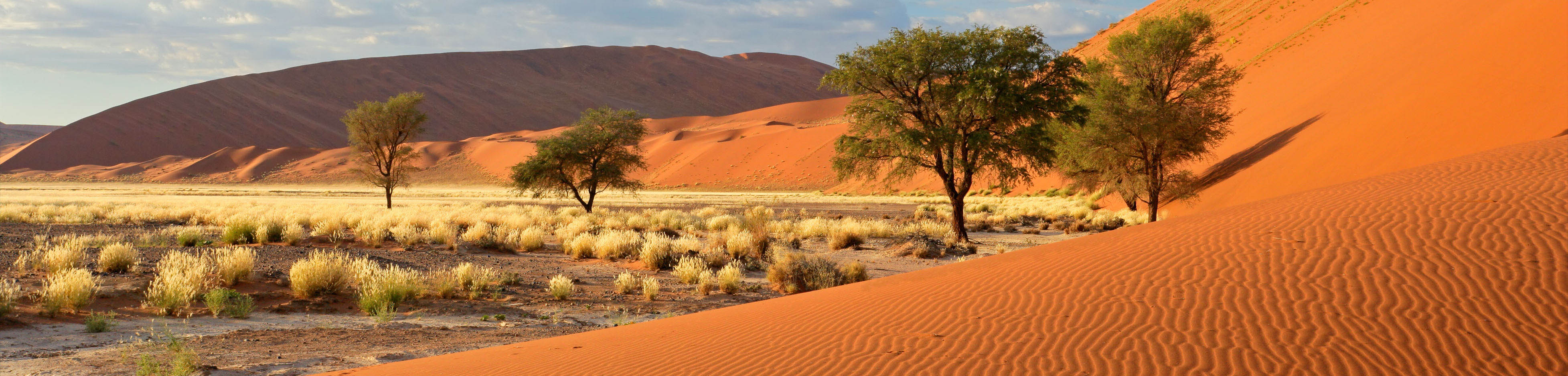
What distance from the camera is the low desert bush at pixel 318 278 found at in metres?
9.94

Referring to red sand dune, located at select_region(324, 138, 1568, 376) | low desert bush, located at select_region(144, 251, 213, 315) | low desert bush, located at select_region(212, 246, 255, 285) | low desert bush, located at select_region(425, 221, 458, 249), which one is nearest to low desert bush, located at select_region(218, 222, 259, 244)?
low desert bush, located at select_region(425, 221, 458, 249)

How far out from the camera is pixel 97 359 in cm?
645

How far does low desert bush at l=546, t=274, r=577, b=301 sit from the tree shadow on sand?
2677 cm

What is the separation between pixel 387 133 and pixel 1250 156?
115 ft

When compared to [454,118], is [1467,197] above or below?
below

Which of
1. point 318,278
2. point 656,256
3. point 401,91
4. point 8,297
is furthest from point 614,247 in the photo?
point 401,91

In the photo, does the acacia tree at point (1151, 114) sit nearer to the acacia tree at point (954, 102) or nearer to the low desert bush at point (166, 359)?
the acacia tree at point (954, 102)

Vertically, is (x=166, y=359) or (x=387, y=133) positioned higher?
(x=387, y=133)

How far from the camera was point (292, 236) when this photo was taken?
1650 centimetres

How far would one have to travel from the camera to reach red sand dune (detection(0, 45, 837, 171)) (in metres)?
108

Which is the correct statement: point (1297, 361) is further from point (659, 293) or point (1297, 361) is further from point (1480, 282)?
point (659, 293)

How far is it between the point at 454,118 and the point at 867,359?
15065cm

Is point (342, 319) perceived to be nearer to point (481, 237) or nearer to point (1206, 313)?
point (1206, 313)

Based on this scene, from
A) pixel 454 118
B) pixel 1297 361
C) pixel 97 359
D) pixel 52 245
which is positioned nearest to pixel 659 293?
pixel 97 359
